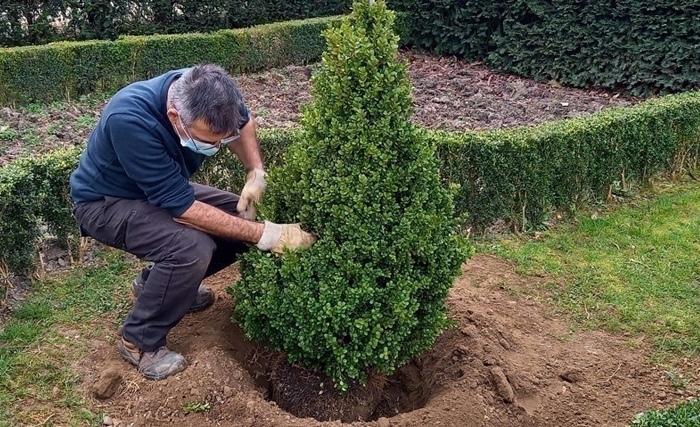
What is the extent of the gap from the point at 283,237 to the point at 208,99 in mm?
811

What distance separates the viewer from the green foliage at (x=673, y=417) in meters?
3.73

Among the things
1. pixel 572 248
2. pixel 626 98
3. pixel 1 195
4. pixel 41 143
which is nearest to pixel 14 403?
pixel 1 195

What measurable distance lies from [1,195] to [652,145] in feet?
20.3

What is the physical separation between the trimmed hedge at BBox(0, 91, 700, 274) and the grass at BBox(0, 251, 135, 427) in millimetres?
395

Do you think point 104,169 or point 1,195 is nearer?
point 104,169

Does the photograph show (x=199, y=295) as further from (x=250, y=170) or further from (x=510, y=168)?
(x=510, y=168)

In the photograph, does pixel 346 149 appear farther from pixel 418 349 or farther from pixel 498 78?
pixel 498 78

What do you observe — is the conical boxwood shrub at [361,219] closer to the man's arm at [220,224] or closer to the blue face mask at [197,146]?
the man's arm at [220,224]

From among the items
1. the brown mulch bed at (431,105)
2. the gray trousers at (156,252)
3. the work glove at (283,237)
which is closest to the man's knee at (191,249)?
the gray trousers at (156,252)

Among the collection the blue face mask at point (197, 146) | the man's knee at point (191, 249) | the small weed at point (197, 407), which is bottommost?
the small weed at point (197, 407)

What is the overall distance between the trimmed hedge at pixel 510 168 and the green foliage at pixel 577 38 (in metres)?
3.99

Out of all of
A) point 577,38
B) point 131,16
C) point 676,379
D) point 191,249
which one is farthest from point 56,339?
point 577,38

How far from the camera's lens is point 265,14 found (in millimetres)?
14812

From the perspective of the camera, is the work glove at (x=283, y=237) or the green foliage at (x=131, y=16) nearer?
the work glove at (x=283, y=237)
